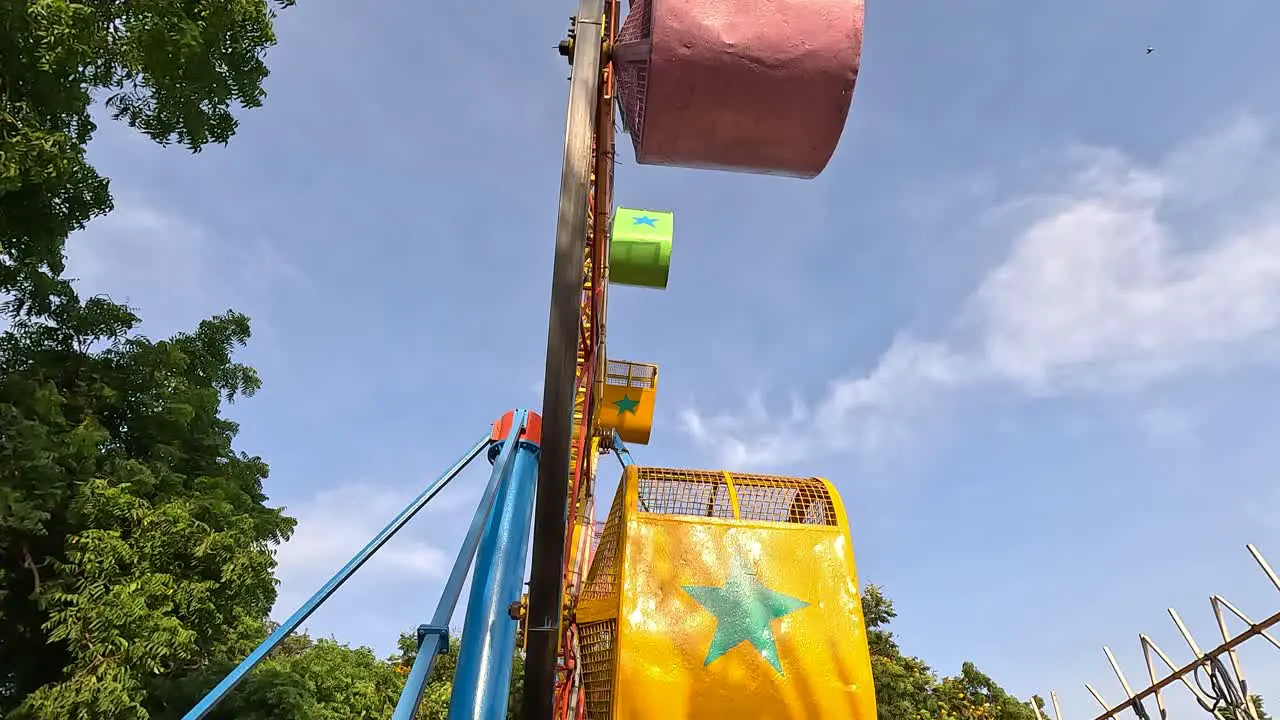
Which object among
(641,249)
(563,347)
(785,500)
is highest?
(641,249)

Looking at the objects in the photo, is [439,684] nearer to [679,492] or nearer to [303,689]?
[303,689]

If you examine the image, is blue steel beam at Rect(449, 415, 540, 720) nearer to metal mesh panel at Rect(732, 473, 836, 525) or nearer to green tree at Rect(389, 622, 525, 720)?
metal mesh panel at Rect(732, 473, 836, 525)

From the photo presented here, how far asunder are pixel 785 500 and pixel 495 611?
81.0 inches

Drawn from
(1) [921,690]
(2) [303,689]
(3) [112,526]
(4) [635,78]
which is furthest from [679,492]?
(1) [921,690]

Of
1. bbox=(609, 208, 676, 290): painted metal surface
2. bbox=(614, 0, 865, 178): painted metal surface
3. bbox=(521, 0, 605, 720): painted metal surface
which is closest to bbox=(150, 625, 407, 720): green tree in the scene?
bbox=(609, 208, 676, 290): painted metal surface

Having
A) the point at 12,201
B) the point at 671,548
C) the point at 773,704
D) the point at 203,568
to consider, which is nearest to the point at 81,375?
the point at 12,201

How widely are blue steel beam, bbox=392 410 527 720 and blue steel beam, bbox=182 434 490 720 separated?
0.97 meters

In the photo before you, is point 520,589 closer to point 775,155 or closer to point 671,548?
point 671,548

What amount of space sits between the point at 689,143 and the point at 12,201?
9290 mm

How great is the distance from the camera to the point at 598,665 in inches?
159

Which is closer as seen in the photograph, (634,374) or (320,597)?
(320,597)

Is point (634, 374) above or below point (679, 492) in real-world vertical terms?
above

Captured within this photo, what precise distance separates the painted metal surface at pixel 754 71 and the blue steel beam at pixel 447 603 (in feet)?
10.3

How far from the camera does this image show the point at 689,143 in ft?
8.48
